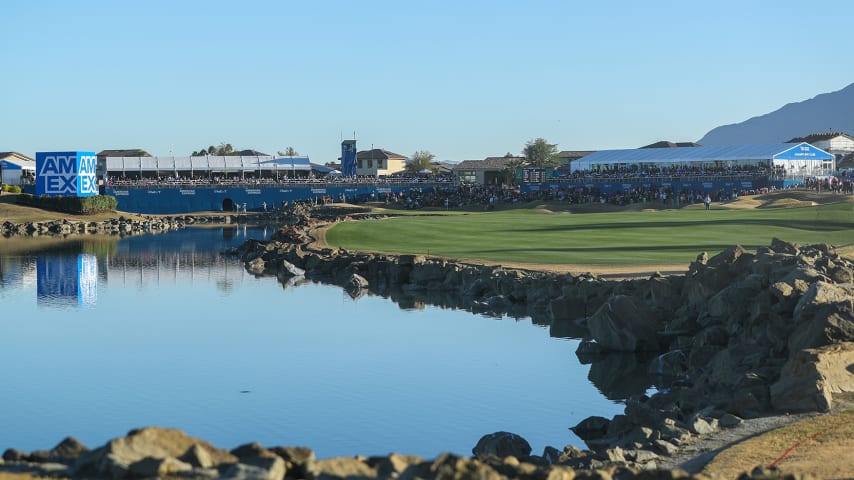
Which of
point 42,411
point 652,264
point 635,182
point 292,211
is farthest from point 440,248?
point 292,211

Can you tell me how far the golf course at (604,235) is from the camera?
50031 millimetres

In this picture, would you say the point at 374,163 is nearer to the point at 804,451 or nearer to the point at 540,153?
the point at 540,153

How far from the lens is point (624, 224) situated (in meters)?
69.8

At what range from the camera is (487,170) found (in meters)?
163

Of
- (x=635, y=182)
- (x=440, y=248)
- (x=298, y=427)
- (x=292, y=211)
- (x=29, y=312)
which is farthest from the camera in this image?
(x=292, y=211)

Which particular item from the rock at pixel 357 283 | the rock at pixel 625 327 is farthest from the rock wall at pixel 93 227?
the rock at pixel 625 327

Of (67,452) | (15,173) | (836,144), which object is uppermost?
(836,144)

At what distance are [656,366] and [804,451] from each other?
43.1 ft

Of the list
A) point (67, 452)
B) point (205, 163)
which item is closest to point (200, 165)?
point (205, 163)

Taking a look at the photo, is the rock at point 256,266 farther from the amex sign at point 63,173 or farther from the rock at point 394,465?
the amex sign at point 63,173

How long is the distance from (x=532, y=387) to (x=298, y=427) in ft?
23.0

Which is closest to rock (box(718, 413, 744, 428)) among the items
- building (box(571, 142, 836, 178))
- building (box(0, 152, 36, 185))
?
building (box(571, 142, 836, 178))

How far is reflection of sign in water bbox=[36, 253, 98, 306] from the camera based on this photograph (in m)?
47.8

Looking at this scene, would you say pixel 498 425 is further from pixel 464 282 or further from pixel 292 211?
pixel 292 211
